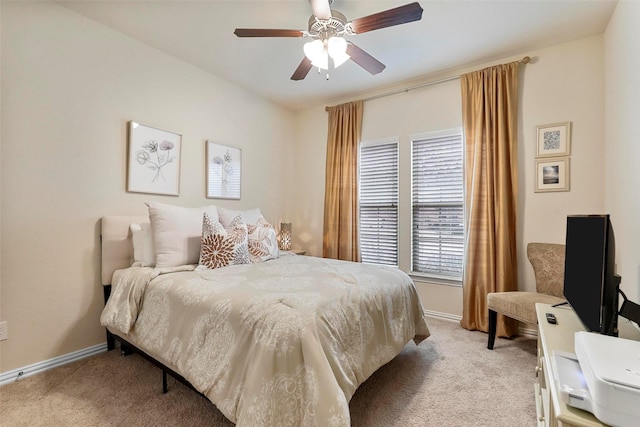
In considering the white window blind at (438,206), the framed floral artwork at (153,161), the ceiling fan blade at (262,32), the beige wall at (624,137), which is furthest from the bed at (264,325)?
the ceiling fan blade at (262,32)

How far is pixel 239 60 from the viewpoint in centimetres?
294

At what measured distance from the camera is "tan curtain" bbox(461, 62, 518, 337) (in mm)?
2746

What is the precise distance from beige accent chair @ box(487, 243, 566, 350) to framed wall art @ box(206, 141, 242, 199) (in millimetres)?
2890

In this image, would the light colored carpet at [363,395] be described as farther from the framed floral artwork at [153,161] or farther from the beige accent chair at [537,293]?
the framed floral artwork at [153,161]

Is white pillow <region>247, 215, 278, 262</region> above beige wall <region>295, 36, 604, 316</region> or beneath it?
beneath

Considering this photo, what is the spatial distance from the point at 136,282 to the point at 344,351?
154 centimetres

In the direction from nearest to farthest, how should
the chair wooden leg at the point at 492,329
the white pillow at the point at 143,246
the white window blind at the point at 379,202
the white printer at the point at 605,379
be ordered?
the white printer at the point at 605,379 → the white pillow at the point at 143,246 → the chair wooden leg at the point at 492,329 → the white window blind at the point at 379,202

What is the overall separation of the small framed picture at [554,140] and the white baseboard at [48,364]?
426 centimetres

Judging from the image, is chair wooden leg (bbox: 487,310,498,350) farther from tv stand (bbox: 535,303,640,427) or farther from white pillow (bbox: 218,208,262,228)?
white pillow (bbox: 218,208,262,228)

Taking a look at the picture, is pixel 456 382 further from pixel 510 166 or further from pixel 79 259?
pixel 79 259

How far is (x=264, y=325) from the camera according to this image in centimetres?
132

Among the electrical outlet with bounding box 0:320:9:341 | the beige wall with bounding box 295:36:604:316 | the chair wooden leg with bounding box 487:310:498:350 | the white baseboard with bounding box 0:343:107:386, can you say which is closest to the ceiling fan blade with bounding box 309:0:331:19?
the beige wall with bounding box 295:36:604:316

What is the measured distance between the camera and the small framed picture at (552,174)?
2590 millimetres

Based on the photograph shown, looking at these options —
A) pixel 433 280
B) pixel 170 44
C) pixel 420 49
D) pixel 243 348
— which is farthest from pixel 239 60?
pixel 433 280
